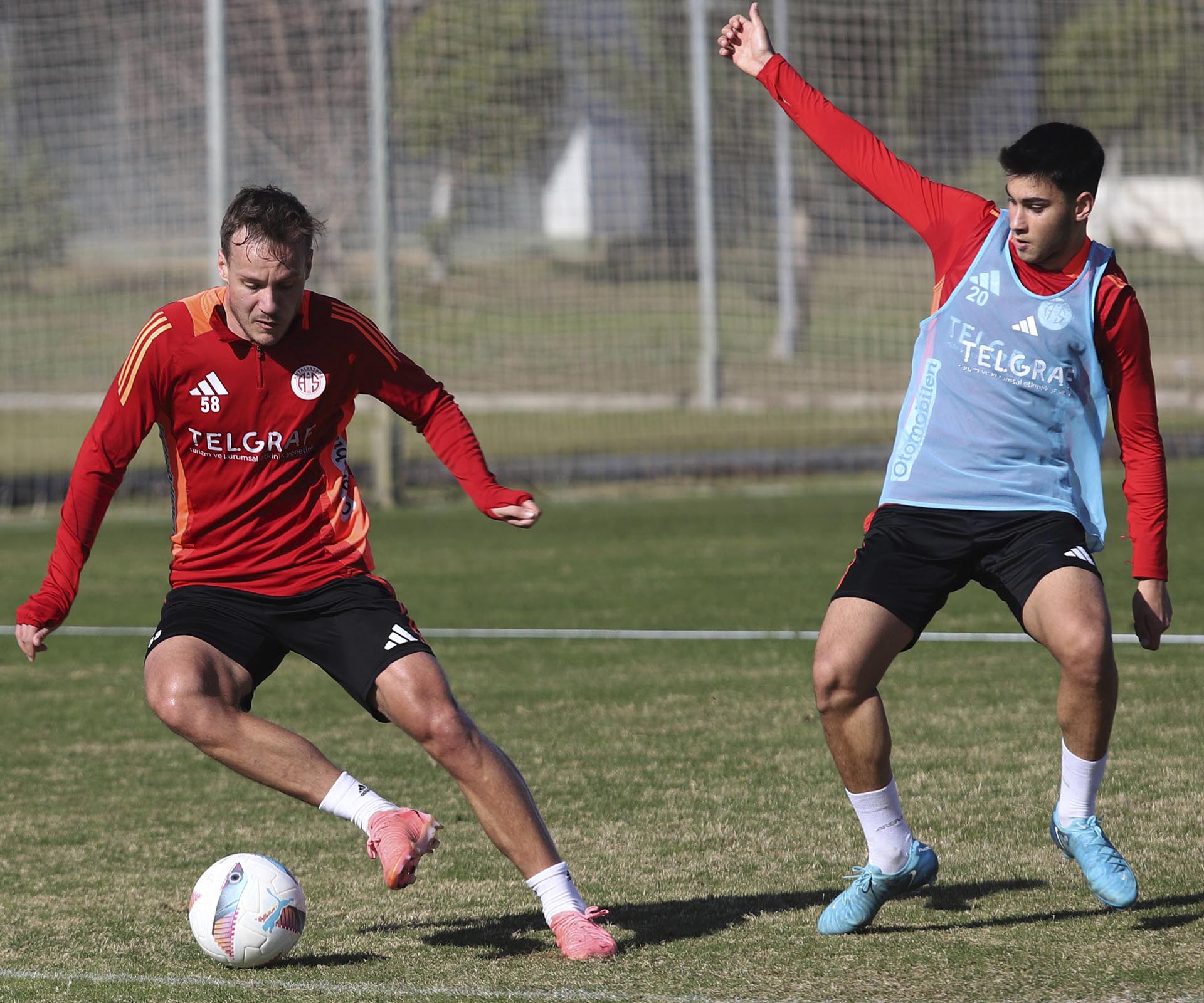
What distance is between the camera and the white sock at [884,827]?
4441mm

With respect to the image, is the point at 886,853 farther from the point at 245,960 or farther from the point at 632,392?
the point at 632,392

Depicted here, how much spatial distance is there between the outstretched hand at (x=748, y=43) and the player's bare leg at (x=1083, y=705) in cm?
175

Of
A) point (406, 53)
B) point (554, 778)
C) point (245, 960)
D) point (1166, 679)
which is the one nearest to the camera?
point (245, 960)

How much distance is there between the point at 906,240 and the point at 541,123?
415 centimetres

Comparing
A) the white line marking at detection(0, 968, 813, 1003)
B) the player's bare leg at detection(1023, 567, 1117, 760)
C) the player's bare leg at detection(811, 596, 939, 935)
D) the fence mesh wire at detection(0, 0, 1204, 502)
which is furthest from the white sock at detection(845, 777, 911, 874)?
the fence mesh wire at detection(0, 0, 1204, 502)

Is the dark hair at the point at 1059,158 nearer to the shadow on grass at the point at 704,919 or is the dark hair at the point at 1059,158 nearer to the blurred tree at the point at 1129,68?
the shadow on grass at the point at 704,919

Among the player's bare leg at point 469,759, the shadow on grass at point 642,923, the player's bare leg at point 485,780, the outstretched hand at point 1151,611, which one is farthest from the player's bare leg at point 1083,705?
the player's bare leg at point 469,759

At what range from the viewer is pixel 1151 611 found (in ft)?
14.9

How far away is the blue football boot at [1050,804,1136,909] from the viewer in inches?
170

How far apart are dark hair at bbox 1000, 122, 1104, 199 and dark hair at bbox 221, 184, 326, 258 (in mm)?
1763

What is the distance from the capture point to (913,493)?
4668mm

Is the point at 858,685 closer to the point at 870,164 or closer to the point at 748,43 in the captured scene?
the point at 870,164

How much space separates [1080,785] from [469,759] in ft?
5.09

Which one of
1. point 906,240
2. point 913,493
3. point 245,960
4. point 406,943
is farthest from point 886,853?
point 906,240
